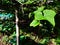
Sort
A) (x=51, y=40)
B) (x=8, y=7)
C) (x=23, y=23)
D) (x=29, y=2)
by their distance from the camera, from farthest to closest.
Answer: (x=23, y=23) < (x=51, y=40) < (x=8, y=7) < (x=29, y=2)

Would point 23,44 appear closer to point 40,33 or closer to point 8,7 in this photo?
point 40,33

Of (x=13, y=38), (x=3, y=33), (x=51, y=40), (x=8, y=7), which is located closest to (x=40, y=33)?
(x=51, y=40)

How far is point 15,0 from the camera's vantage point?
1165mm

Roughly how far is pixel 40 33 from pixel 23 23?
0.36 meters

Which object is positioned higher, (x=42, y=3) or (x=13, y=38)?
(x=42, y=3)

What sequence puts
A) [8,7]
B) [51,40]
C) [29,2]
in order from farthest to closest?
[51,40]
[8,7]
[29,2]

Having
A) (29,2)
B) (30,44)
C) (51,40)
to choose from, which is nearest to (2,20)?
(30,44)

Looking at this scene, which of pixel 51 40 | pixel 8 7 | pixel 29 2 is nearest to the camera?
pixel 29 2

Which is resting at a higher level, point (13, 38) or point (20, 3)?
point (20, 3)

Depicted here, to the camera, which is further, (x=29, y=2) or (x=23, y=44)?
(x=23, y=44)

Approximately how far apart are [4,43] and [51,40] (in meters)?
0.83

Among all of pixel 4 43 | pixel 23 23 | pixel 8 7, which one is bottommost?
pixel 4 43

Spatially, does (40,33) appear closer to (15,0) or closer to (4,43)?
(4,43)

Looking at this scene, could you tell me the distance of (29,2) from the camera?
3.60ft
